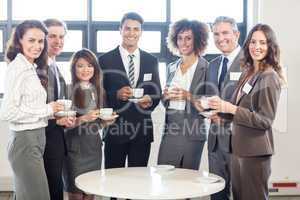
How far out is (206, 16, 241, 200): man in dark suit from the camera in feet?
10.3

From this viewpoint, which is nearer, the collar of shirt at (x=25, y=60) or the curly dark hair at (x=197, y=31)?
the collar of shirt at (x=25, y=60)

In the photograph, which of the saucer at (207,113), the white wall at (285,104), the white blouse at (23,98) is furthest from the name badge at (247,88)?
the white wall at (285,104)

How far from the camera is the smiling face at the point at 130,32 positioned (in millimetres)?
3354

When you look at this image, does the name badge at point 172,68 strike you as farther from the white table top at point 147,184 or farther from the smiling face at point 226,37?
the white table top at point 147,184

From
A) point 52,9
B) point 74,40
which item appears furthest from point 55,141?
point 52,9

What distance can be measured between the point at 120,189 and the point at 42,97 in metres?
0.79

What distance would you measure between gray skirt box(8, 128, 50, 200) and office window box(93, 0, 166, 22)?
8.48ft

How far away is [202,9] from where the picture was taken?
496 centimetres

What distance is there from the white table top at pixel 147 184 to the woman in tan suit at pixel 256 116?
20cm

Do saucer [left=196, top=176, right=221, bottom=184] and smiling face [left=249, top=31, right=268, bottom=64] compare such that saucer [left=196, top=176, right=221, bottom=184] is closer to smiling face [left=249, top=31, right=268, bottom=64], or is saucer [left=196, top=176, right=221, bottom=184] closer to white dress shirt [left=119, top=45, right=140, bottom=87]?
smiling face [left=249, top=31, right=268, bottom=64]

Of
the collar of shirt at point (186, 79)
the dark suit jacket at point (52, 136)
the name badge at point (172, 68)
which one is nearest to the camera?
the dark suit jacket at point (52, 136)

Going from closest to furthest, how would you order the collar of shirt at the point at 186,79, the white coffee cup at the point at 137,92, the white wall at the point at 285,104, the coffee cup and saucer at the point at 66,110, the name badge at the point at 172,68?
the coffee cup and saucer at the point at 66,110, the white coffee cup at the point at 137,92, the collar of shirt at the point at 186,79, the name badge at the point at 172,68, the white wall at the point at 285,104

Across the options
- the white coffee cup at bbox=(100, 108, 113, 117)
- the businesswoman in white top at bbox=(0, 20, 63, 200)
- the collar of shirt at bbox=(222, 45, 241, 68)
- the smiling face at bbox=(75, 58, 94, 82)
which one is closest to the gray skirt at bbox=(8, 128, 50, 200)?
the businesswoman in white top at bbox=(0, 20, 63, 200)

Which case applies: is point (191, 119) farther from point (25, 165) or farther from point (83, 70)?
point (25, 165)
